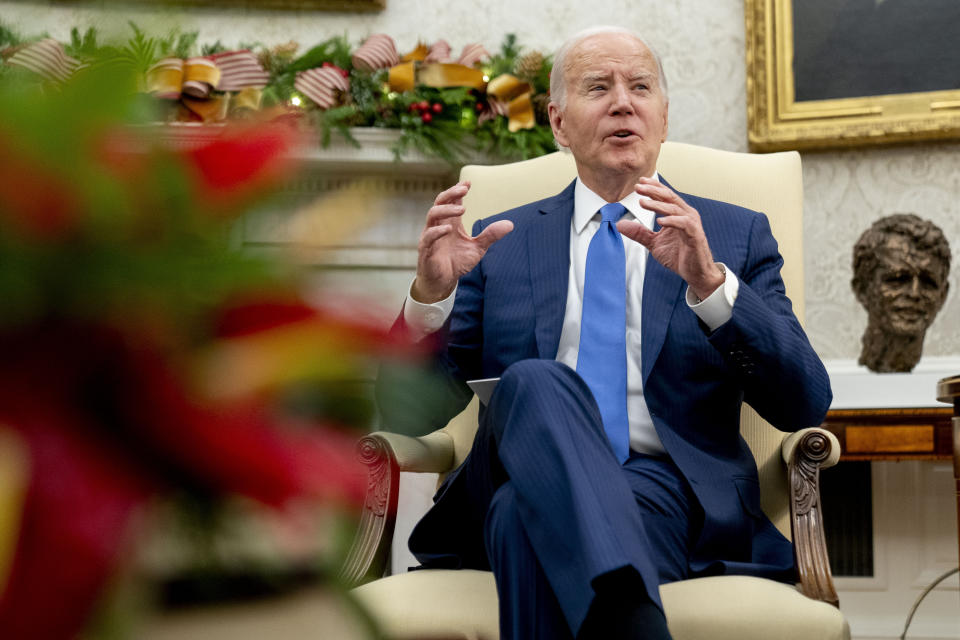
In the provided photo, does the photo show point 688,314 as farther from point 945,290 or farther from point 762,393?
point 945,290

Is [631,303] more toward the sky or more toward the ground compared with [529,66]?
more toward the ground

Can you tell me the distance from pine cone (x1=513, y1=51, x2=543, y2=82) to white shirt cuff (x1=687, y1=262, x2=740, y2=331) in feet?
4.78

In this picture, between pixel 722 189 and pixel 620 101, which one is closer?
pixel 620 101

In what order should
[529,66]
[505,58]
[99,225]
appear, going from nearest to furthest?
[99,225]
[529,66]
[505,58]

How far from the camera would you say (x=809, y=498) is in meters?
1.50

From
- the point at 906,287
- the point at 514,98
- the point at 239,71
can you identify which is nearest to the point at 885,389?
the point at 906,287

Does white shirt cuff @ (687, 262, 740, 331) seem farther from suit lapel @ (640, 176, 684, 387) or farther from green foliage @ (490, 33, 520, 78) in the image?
green foliage @ (490, 33, 520, 78)

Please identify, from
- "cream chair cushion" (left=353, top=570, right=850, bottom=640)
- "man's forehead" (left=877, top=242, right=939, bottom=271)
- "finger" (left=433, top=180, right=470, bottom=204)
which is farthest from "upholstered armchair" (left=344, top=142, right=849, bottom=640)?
"man's forehead" (left=877, top=242, right=939, bottom=271)

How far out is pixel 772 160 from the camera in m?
1.98

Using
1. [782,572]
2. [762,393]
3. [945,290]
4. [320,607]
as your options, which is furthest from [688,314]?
[320,607]

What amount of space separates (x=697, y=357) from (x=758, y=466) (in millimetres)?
298

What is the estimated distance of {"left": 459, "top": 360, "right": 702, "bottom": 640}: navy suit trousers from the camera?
1103mm

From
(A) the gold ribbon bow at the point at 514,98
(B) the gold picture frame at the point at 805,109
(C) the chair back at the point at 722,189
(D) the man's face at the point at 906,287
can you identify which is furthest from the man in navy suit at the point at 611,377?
(B) the gold picture frame at the point at 805,109

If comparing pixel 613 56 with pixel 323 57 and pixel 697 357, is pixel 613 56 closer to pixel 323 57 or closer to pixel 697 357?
pixel 697 357
